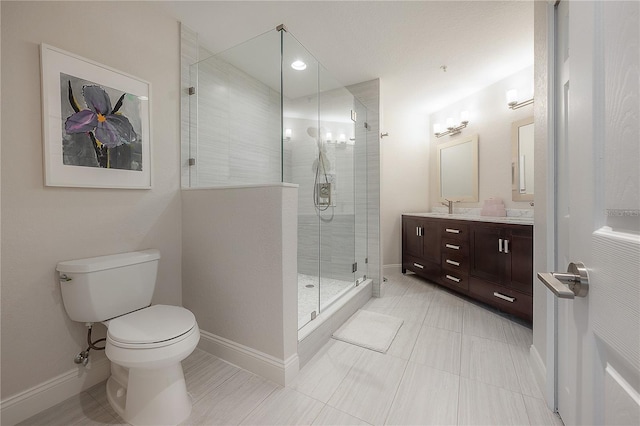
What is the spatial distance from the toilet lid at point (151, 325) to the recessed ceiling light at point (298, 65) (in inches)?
73.3

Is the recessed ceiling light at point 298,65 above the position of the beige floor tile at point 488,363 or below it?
above

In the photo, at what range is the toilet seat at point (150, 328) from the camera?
44.7 inches

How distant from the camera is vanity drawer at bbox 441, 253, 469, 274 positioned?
2578 mm

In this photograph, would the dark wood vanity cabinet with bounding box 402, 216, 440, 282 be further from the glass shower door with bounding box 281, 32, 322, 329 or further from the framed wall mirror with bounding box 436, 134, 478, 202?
the glass shower door with bounding box 281, 32, 322, 329

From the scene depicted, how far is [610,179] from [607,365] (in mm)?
304

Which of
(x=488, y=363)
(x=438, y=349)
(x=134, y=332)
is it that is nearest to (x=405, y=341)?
(x=438, y=349)

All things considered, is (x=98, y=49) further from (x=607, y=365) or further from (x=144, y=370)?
(x=607, y=365)

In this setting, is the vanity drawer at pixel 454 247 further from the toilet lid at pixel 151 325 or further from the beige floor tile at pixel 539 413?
the toilet lid at pixel 151 325

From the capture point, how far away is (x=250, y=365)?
1.58 meters

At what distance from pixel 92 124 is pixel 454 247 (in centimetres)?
312

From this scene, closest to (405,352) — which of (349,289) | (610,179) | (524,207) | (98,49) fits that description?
(349,289)

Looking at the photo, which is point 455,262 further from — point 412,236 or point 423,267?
point 412,236

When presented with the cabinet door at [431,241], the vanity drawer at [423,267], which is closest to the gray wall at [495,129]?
the cabinet door at [431,241]

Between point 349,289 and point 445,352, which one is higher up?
point 349,289
